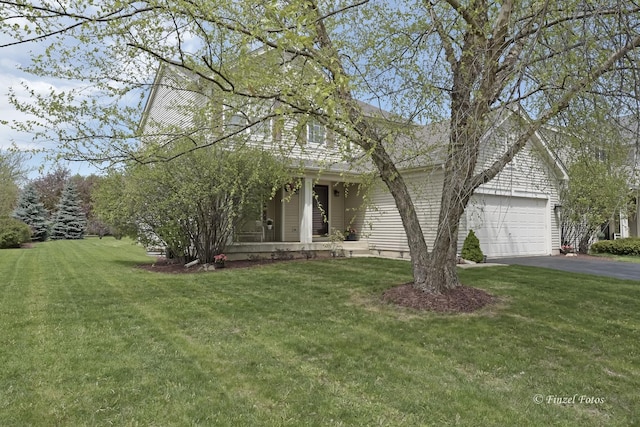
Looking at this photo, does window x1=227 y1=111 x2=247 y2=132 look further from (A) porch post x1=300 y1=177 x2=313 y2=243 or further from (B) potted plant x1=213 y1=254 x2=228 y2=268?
(A) porch post x1=300 y1=177 x2=313 y2=243

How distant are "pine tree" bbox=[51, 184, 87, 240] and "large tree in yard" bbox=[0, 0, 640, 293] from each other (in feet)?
84.1

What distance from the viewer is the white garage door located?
13549 mm

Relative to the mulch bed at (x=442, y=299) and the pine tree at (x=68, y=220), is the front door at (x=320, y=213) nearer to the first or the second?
the mulch bed at (x=442, y=299)

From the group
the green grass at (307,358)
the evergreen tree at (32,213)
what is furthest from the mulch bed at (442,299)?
the evergreen tree at (32,213)

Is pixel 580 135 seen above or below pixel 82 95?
below

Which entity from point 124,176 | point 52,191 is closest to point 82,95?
point 124,176

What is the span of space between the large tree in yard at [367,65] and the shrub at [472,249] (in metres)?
5.70

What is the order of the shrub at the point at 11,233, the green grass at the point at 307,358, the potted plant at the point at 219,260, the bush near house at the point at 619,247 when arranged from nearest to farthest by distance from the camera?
the green grass at the point at 307,358, the potted plant at the point at 219,260, the bush near house at the point at 619,247, the shrub at the point at 11,233

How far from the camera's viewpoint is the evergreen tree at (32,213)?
26.3 metres

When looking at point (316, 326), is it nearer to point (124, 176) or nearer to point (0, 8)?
point (0, 8)

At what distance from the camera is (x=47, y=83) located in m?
6.64

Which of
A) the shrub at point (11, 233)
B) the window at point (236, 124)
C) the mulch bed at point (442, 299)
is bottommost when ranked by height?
the mulch bed at point (442, 299)

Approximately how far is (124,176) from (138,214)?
1.02 meters

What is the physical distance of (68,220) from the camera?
29.2m
